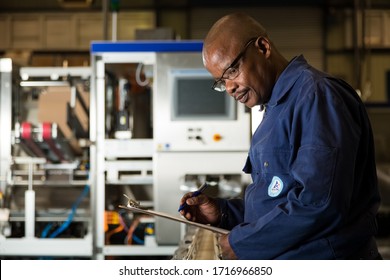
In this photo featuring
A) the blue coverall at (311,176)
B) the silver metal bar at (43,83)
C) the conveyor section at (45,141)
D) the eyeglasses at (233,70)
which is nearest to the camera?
the blue coverall at (311,176)

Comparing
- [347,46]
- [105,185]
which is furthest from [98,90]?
[347,46]

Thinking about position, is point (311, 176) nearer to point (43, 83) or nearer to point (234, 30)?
point (234, 30)

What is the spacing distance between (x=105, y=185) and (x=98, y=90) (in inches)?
23.2

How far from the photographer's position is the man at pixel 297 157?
3.65ft

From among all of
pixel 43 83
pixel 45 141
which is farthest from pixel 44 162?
pixel 43 83

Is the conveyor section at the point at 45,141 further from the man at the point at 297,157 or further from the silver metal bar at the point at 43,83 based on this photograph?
the man at the point at 297,157

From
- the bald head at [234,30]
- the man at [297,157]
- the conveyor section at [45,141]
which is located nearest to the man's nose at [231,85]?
the man at [297,157]

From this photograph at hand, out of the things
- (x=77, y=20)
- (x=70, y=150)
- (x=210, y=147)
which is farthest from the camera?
(x=77, y=20)

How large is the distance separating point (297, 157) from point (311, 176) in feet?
0.21

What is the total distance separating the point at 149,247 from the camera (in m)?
3.31
